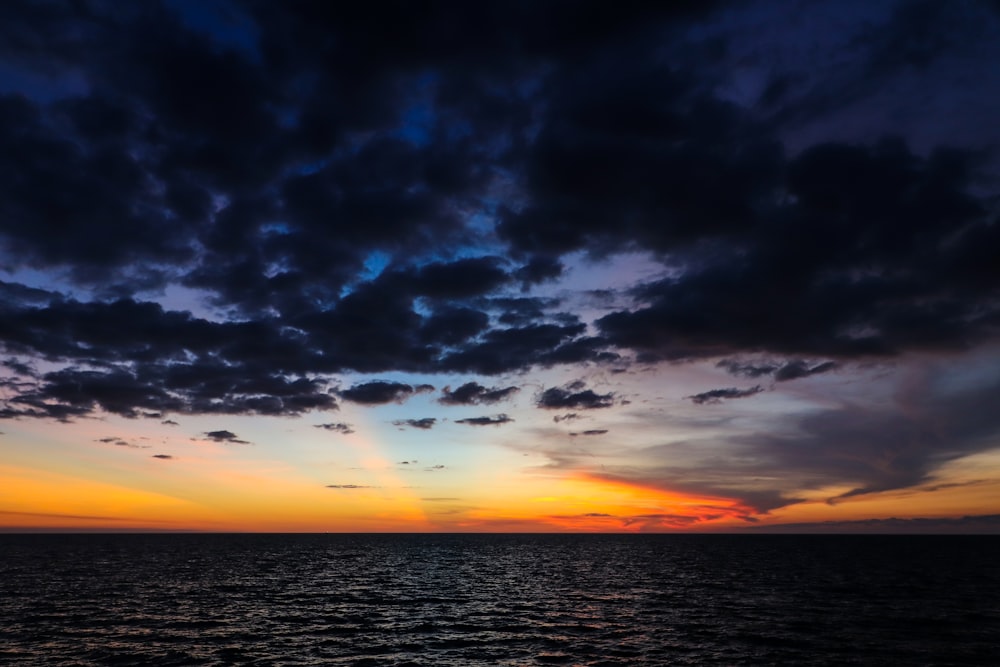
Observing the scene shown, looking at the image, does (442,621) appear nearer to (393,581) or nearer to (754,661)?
(754,661)

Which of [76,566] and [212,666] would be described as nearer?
[212,666]

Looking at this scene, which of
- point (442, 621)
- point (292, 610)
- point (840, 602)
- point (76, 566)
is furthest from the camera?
point (76, 566)

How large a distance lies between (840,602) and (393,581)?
5328 centimetres

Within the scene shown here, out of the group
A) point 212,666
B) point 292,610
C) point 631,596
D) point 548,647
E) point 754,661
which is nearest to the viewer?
point 212,666

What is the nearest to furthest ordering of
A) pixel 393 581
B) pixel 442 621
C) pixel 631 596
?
pixel 442 621 < pixel 631 596 < pixel 393 581

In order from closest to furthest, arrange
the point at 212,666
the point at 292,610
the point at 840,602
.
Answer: the point at 212,666, the point at 292,610, the point at 840,602

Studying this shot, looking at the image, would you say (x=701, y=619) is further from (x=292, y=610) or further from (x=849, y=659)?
(x=292, y=610)

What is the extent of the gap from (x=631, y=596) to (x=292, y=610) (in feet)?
116

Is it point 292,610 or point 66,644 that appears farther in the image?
point 292,610

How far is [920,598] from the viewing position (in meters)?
65.0

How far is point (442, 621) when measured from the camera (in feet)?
161

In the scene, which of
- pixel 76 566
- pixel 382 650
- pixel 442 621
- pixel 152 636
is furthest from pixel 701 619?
pixel 76 566

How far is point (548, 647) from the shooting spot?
39.4 metres

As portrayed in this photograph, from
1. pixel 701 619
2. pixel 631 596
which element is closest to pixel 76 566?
pixel 631 596
